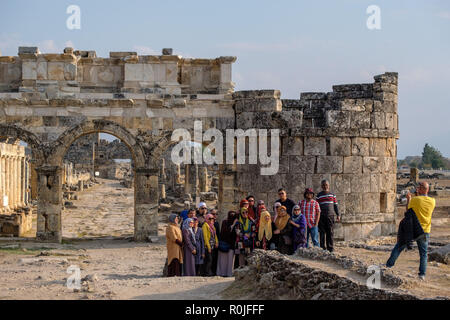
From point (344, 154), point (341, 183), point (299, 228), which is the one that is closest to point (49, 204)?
point (341, 183)

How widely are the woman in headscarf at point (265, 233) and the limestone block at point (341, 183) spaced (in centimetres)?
461

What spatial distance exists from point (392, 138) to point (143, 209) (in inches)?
275

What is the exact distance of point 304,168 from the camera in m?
14.2

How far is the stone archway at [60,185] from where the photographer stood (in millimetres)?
15250

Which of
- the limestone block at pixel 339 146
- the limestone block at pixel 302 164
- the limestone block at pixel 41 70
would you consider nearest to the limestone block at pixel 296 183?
the limestone block at pixel 302 164

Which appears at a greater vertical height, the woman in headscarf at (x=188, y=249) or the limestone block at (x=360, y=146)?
the limestone block at (x=360, y=146)

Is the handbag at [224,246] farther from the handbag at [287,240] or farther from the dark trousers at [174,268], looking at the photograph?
the handbag at [287,240]

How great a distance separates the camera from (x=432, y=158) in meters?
74.8

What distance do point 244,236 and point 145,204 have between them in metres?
6.09

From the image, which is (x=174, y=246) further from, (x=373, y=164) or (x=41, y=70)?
(x=41, y=70)

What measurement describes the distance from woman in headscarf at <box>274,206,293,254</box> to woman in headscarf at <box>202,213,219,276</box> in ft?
3.63
